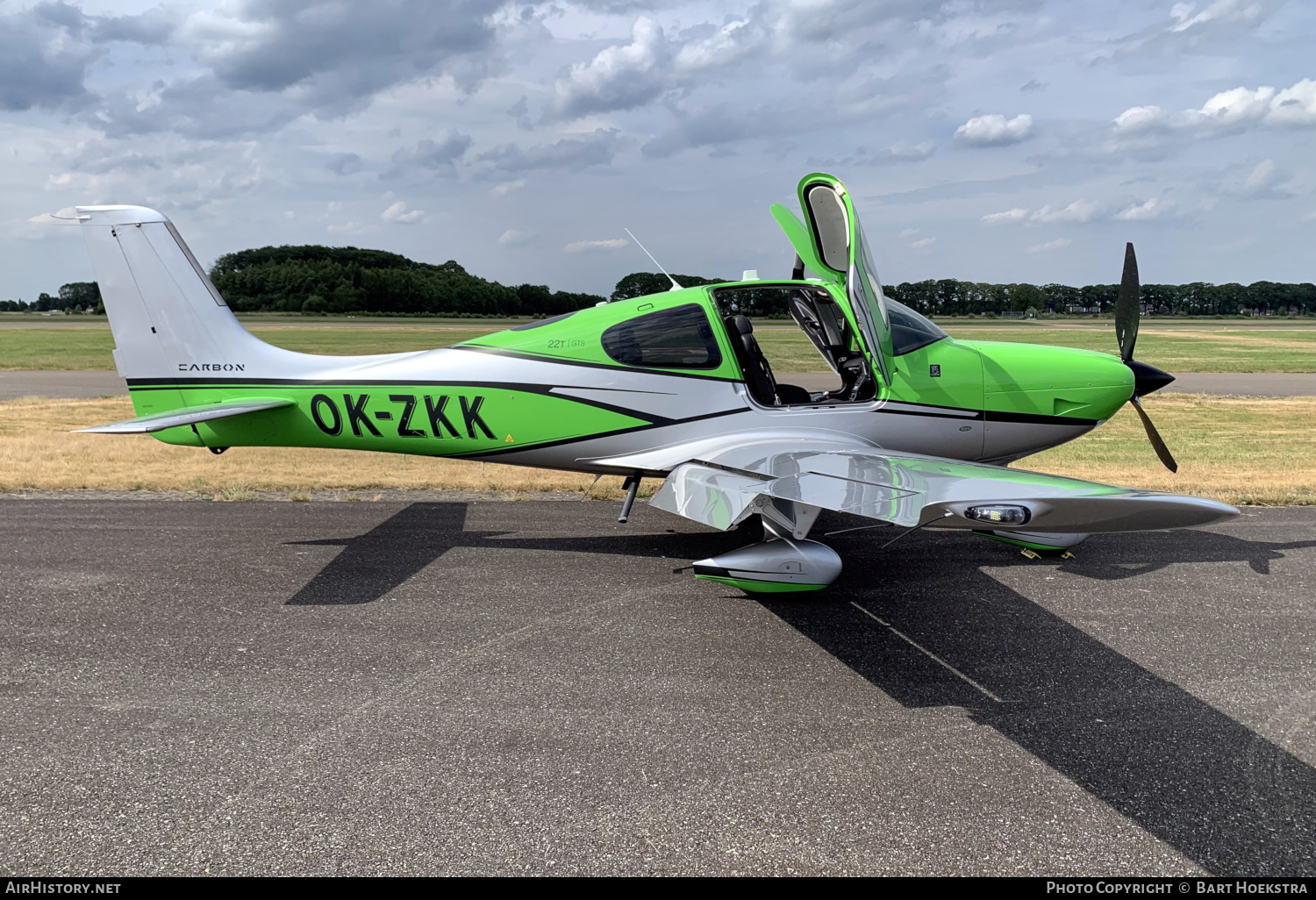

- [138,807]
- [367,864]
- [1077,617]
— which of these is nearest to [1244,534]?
[1077,617]

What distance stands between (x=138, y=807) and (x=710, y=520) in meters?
3.19

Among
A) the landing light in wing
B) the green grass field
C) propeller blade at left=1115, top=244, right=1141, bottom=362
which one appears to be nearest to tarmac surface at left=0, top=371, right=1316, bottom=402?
the green grass field

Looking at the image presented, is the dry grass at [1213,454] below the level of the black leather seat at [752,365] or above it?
below

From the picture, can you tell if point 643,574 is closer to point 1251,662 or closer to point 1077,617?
point 1077,617

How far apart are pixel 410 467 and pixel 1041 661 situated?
27.4ft

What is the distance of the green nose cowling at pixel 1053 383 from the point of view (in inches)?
273

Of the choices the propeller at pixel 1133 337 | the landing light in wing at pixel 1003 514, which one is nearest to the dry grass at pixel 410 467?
the propeller at pixel 1133 337

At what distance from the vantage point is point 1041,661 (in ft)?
16.1

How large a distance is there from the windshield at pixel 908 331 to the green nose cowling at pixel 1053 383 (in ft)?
1.64

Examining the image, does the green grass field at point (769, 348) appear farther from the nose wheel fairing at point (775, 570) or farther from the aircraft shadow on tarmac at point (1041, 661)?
the nose wheel fairing at point (775, 570)

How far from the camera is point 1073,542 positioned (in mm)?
7164

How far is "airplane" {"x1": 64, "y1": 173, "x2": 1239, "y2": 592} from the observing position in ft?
22.1

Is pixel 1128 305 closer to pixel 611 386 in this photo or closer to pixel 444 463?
pixel 611 386

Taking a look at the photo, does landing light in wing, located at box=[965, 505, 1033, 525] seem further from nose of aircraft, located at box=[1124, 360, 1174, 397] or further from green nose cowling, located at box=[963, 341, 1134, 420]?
nose of aircraft, located at box=[1124, 360, 1174, 397]
